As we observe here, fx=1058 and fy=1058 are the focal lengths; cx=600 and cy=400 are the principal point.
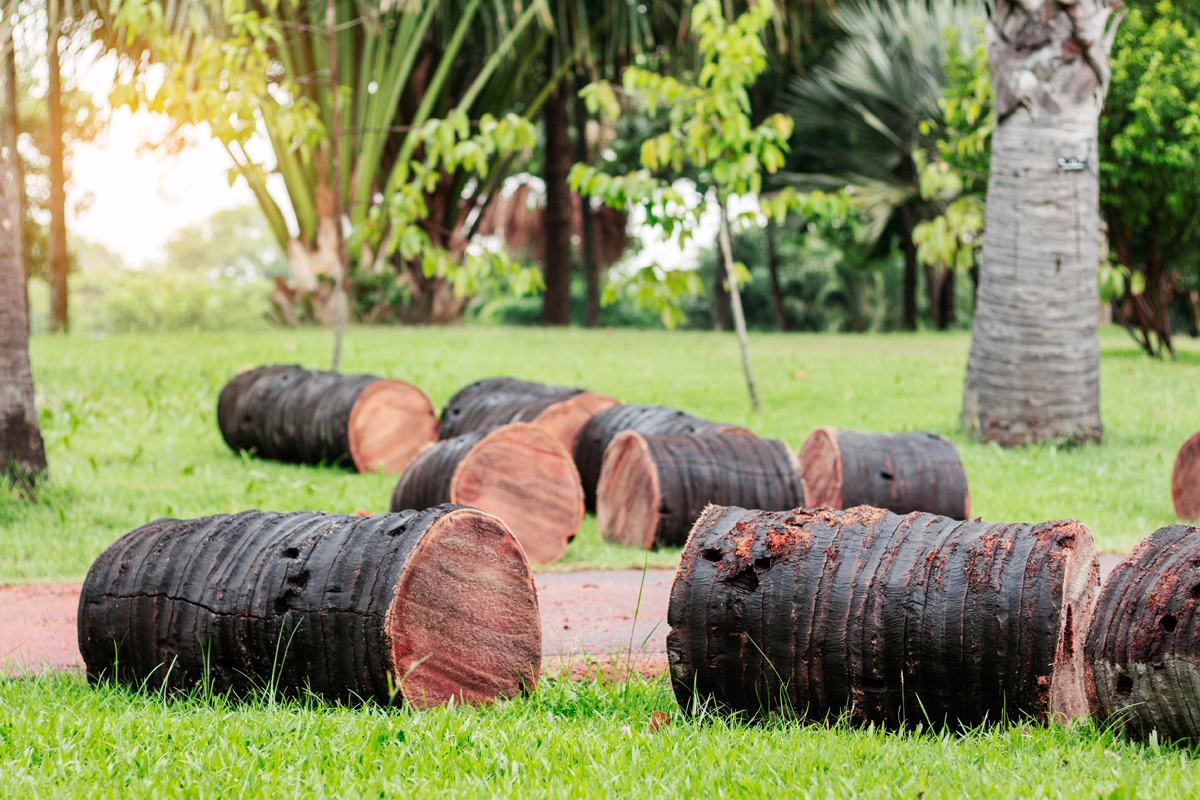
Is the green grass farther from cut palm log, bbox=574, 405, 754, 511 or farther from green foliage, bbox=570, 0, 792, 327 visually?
green foliage, bbox=570, 0, 792, 327

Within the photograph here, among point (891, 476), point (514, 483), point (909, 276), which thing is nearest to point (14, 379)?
point (514, 483)

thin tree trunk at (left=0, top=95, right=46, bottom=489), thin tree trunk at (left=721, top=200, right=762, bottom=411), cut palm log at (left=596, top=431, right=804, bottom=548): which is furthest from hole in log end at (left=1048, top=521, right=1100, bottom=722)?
thin tree trunk at (left=721, top=200, right=762, bottom=411)

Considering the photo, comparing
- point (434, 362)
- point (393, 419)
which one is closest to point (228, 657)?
point (393, 419)

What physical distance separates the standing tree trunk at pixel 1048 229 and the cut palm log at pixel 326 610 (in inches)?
248

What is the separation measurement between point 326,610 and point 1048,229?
7.22m

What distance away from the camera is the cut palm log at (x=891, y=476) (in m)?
5.79

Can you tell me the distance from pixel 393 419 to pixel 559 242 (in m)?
11.7

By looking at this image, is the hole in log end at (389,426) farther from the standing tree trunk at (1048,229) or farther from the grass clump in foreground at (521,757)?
the grass clump in foreground at (521,757)

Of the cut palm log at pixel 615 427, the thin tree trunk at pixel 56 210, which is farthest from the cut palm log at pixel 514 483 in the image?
the thin tree trunk at pixel 56 210

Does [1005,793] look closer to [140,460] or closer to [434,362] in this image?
[140,460]

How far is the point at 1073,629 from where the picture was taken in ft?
9.30

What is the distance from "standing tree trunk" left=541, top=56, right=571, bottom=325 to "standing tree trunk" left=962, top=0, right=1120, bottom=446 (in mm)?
10929

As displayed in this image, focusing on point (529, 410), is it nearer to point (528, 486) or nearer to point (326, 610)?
point (528, 486)

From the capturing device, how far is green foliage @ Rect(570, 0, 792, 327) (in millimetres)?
8859
